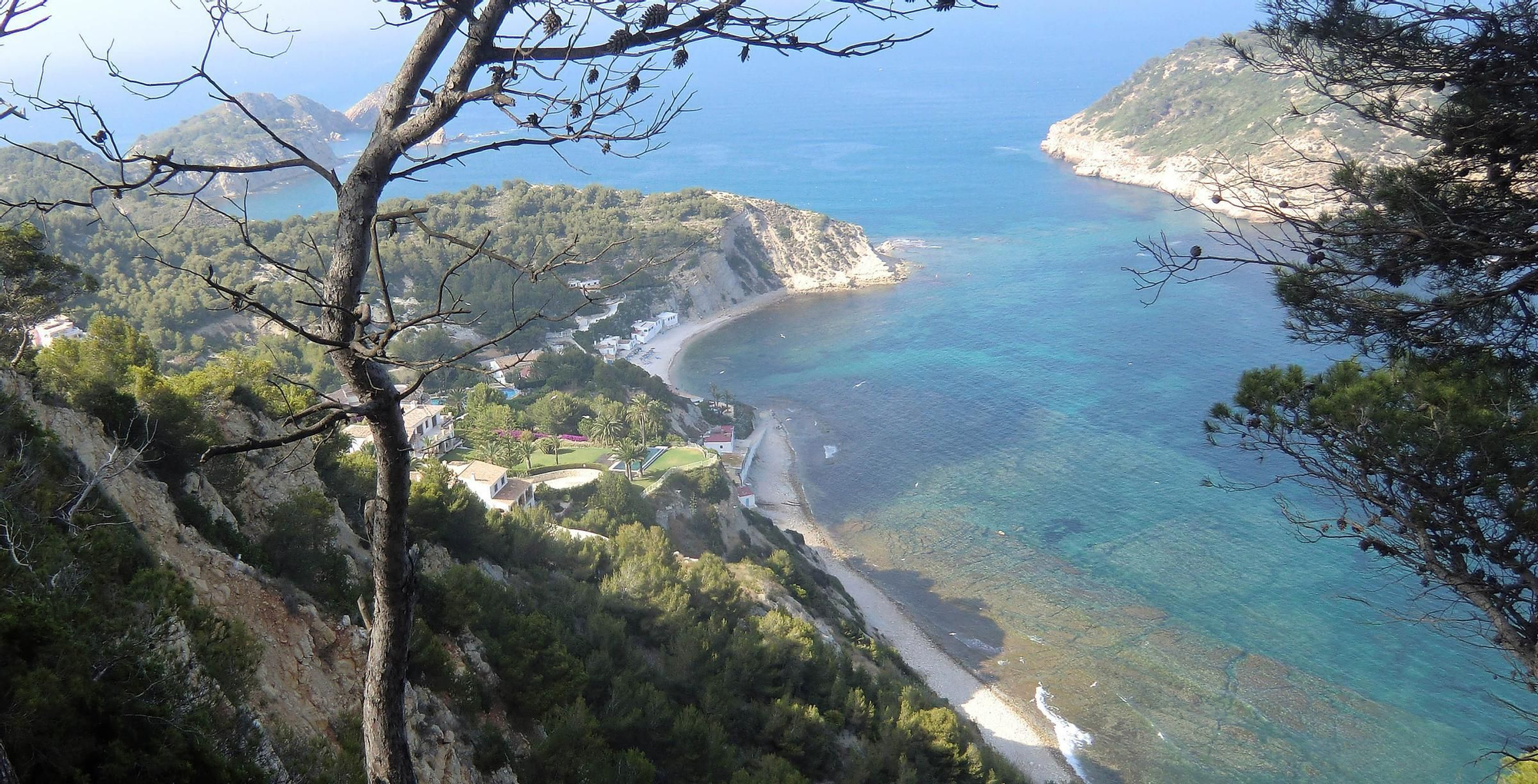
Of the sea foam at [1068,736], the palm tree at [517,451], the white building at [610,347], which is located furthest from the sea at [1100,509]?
the palm tree at [517,451]

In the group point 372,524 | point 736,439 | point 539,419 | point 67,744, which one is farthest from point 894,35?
point 736,439

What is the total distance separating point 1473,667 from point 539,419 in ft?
92.5

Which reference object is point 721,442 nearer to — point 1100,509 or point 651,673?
point 1100,509

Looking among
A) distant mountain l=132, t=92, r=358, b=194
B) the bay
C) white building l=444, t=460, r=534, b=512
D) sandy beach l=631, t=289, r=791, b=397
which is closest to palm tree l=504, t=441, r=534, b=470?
white building l=444, t=460, r=534, b=512

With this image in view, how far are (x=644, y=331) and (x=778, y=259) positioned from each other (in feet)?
48.7

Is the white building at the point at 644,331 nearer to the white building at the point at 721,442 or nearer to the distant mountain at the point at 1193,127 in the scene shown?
the white building at the point at 721,442

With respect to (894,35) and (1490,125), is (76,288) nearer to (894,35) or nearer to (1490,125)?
(894,35)

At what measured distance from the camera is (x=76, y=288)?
10953 millimetres

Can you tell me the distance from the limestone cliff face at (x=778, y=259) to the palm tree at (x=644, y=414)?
2186cm

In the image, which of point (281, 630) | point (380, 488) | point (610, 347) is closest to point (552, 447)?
point (610, 347)


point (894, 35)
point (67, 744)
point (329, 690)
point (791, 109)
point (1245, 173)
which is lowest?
point (329, 690)

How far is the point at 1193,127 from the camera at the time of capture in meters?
78.4

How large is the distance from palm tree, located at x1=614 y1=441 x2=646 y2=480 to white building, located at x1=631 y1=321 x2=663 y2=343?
61.1ft

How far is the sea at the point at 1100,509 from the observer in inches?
770
